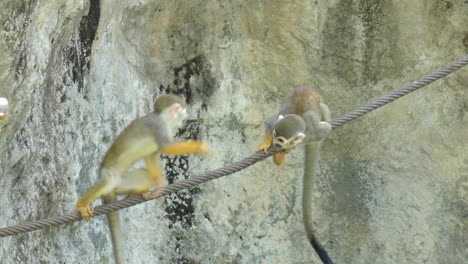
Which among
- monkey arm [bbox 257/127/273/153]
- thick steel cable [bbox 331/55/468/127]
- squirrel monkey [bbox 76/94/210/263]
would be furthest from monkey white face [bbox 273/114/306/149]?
squirrel monkey [bbox 76/94/210/263]

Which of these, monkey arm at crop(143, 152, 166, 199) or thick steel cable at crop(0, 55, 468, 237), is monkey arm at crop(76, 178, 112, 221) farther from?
monkey arm at crop(143, 152, 166, 199)

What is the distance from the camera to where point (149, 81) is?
5.17 m

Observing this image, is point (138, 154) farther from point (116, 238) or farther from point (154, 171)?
point (116, 238)

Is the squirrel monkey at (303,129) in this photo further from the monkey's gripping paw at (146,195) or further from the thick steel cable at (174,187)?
the monkey's gripping paw at (146,195)

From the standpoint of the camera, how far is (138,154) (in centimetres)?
379

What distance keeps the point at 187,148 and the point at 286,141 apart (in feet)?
1.74

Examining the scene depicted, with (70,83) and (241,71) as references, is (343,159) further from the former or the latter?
(70,83)

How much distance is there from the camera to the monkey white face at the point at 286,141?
3631 mm

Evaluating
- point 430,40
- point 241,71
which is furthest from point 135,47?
point 430,40

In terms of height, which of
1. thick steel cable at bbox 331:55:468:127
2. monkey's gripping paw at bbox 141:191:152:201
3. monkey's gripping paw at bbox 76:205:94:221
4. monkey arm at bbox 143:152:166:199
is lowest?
monkey's gripping paw at bbox 76:205:94:221

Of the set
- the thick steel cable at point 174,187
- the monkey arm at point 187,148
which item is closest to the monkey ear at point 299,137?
the thick steel cable at point 174,187

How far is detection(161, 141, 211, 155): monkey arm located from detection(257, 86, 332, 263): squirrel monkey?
0.35 meters

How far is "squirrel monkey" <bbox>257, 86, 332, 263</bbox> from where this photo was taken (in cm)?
366

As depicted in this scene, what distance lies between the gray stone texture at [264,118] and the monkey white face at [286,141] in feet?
5.37
